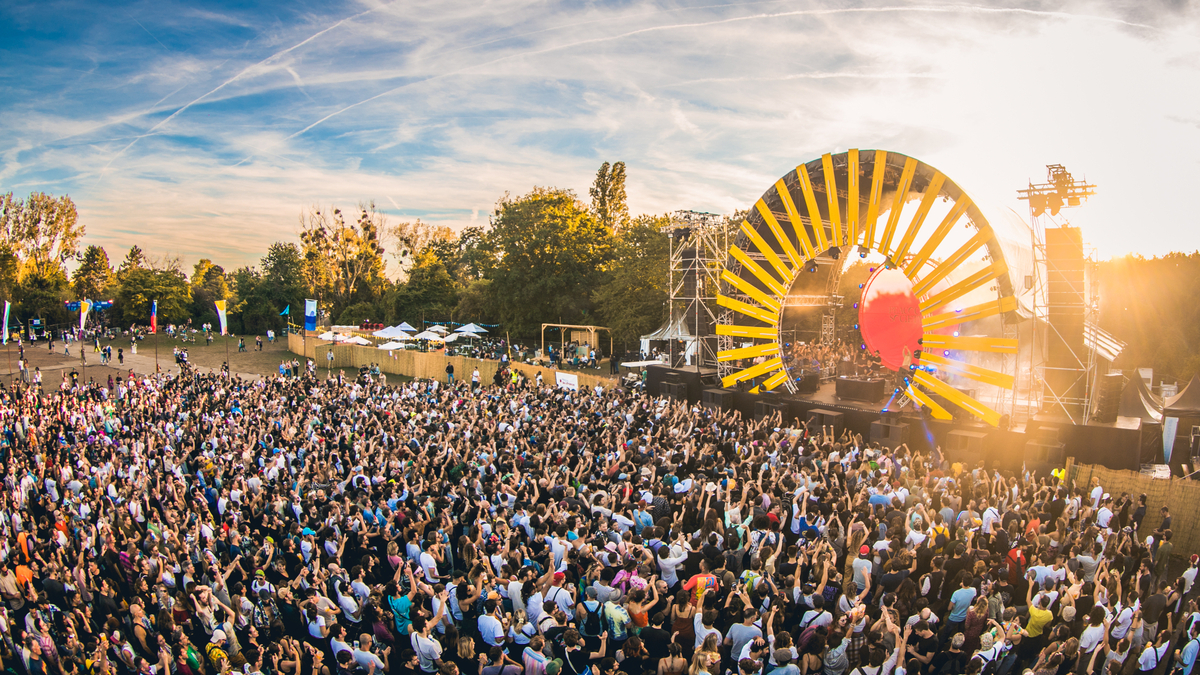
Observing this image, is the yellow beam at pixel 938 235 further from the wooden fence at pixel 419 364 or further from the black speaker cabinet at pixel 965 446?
the wooden fence at pixel 419 364

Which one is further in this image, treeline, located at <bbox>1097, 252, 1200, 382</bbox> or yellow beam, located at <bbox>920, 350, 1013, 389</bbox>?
treeline, located at <bbox>1097, 252, 1200, 382</bbox>

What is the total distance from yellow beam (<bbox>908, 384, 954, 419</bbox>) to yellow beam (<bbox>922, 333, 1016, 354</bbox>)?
1.11m

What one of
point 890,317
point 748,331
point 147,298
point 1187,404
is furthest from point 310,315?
point 147,298

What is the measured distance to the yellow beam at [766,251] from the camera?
1844cm

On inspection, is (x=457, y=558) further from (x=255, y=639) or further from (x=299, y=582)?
(x=255, y=639)

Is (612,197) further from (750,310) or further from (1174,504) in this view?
(1174,504)

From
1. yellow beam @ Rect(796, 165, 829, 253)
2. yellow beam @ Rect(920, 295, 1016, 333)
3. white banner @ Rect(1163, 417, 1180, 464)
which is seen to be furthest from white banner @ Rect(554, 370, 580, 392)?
white banner @ Rect(1163, 417, 1180, 464)

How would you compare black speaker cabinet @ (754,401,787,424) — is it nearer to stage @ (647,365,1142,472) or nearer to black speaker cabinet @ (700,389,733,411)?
stage @ (647,365,1142,472)

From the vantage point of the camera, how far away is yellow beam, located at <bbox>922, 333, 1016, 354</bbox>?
13938mm

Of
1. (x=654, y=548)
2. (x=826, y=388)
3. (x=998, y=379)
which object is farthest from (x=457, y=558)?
(x=826, y=388)

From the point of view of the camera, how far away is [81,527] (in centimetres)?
824

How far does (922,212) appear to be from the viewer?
50.4 feet

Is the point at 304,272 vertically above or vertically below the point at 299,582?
above

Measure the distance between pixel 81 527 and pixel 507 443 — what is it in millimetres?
6814
